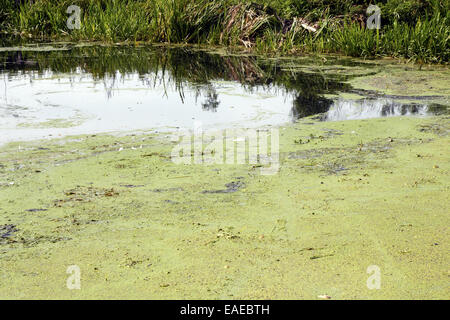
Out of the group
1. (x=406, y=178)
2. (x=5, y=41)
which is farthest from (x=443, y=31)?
(x=5, y=41)

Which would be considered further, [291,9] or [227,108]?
[291,9]

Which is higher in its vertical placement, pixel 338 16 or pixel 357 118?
pixel 338 16

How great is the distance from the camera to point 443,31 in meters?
6.80

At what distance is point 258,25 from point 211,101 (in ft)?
12.0

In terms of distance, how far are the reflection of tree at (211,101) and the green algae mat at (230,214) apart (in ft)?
1.43

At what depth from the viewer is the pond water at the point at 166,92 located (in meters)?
4.44

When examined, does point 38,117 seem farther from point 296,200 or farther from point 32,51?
point 32,51

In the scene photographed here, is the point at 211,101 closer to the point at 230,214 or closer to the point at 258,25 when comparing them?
the point at 230,214

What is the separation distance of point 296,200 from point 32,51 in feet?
22.8

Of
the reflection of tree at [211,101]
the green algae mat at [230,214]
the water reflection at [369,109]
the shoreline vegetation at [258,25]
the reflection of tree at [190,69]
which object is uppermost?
the shoreline vegetation at [258,25]

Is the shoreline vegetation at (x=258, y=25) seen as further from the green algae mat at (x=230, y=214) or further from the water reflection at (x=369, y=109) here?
the green algae mat at (x=230, y=214)

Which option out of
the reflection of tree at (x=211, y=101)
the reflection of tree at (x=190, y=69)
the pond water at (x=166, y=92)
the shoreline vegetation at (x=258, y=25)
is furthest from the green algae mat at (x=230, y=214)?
the shoreline vegetation at (x=258, y=25)

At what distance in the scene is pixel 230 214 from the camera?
2555mm
